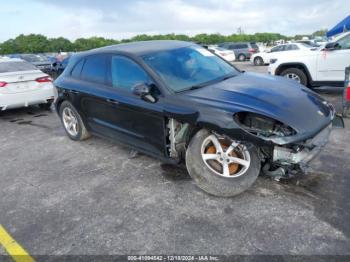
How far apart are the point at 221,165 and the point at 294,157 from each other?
2.53 feet

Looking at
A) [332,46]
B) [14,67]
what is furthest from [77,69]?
[332,46]

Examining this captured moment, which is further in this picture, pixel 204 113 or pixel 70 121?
pixel 70 121

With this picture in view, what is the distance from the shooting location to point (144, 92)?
11.3ft

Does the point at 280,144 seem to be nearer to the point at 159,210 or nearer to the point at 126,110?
the point at 159,210

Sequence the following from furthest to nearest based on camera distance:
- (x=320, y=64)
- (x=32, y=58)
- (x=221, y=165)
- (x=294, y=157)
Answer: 1. (x=32, y=58)
2. (x=320, y=64)
3. (x=221, y=165)
4. (x=294, y=157)

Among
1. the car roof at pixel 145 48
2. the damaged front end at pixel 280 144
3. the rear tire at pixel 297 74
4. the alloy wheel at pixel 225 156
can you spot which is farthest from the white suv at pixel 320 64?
the alloy wheel at pixel 225 156

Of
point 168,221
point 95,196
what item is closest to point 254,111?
point 168,221

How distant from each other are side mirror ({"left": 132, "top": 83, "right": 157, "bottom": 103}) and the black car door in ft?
0.22

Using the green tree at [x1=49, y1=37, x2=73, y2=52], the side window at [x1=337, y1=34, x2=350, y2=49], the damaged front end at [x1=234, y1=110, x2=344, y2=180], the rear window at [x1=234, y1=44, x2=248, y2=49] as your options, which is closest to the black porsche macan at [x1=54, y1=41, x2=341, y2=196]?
the damaged front end at [x1=234, y1=110, x2=344, y2=180]

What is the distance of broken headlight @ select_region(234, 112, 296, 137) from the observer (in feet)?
9.38

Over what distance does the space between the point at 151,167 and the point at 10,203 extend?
1.76 m

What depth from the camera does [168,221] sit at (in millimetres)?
2975

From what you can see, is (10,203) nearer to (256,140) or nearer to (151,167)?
(151,167)

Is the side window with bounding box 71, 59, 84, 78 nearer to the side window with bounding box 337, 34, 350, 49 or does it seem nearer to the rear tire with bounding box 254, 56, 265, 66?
the side window with bounding box 337, 34, 350, 49
